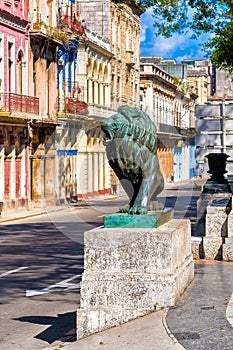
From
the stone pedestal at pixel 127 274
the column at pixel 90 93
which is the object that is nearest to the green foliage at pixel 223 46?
the stone pedestal at pixel 127 274

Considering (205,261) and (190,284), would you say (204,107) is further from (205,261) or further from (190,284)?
(190,284)

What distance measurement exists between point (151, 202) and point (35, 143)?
98.2ft

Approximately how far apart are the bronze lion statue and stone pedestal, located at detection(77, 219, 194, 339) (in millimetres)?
599

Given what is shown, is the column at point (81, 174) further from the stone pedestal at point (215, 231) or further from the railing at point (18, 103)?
the stone pedestal at point (215, 231)

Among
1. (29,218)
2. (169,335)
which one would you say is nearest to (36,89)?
(29,218)

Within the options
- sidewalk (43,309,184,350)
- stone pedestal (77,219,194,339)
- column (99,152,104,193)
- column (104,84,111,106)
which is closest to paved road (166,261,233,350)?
sidewalk (43,309,184,350)

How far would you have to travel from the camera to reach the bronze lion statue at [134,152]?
31.3ft

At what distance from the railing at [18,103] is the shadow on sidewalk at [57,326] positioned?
22.7 m

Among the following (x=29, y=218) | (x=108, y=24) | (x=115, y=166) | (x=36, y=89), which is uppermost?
(x=108, y=24)

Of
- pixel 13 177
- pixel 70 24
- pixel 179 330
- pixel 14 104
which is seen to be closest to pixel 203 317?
pixel 179 330

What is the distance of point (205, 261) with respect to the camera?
1452 cm

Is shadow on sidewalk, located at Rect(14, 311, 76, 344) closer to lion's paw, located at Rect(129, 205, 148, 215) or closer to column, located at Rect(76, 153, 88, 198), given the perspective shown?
lion's paw, located at Rect(129, 205, 148, 215)

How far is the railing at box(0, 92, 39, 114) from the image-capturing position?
3419cm

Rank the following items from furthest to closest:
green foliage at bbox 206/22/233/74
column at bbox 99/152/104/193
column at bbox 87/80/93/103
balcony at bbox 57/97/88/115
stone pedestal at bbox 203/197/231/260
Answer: column at bbox 99/152/104/193, column at bbox 87/80/93/103, balcony at bbox 57/97/88/115, green foliage at bbox 206/22/233/74, stone pedestal at bbox 203/197/231/260
